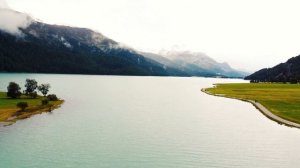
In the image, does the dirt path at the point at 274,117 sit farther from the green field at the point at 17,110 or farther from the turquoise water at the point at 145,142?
the green field at the point at 17,110

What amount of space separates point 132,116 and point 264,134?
39385 millimetres

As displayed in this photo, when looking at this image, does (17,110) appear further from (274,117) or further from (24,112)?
(274,117)

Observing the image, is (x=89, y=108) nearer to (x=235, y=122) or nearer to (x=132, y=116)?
(x=132, y=116)

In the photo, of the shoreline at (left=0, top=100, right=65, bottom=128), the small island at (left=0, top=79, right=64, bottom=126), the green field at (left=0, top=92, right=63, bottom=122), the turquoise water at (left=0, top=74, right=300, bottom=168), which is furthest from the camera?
the green field at (left=0, top=92, right=63, bottom=122)

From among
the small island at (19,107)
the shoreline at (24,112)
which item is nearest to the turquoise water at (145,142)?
the shoreline at (24,112)

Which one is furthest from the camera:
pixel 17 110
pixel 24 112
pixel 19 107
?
pixel 19 107

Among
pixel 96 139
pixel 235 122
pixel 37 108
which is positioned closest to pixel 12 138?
pixel 96 139

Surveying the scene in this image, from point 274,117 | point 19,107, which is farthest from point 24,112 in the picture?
point 274,117

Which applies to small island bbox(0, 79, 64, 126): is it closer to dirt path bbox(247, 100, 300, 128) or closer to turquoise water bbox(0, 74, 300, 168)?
turquoise water bbox(0, 74, 300, 168)

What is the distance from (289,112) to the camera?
121 metres


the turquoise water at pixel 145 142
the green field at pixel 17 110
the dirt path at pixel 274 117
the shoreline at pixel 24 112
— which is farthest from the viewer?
the green field at pixel 17 110

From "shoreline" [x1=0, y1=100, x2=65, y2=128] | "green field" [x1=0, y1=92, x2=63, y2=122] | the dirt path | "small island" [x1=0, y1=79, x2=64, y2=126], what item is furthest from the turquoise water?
"green field" [x1=0, y1=92, x2=63, y2=122]

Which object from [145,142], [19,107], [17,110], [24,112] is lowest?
[145,142]

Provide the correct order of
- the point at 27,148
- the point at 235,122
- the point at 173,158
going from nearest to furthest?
the point at 173,158 → the point at 27,148 → the point at 235,122
